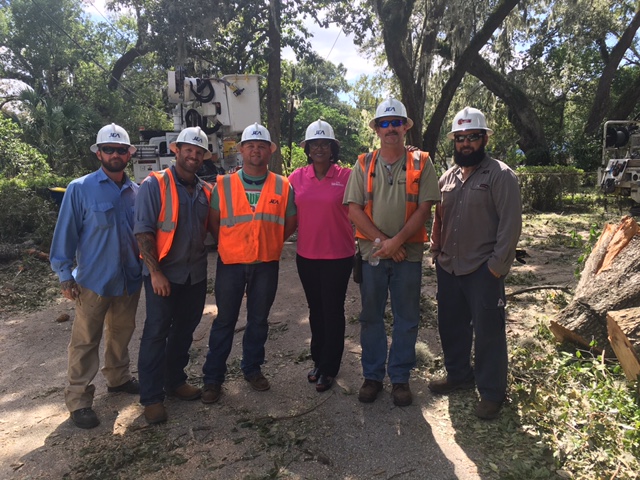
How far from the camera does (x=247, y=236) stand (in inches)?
142

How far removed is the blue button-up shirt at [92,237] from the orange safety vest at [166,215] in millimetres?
396

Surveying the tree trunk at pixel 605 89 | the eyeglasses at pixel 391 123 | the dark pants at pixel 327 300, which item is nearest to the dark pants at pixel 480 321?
the dark pants at pixel 327 300

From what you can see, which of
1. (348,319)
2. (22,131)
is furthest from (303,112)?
(348,319)

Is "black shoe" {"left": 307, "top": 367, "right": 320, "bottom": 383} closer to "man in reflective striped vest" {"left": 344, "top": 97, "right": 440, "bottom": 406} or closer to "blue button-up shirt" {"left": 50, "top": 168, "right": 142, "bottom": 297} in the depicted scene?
"man in reflective striped vest" {"left": 344, "top": 97, "right": 440, "bottom": 406}

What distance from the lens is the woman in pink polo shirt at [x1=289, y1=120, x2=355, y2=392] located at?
3660mm

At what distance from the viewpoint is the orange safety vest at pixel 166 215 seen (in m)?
3.41

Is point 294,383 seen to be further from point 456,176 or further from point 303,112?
point 303,112

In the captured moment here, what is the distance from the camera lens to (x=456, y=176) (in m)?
3.53

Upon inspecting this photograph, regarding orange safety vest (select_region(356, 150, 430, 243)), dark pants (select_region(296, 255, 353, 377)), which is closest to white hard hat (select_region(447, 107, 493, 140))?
orange safety vest (select_region(356, 150, 430, 243))

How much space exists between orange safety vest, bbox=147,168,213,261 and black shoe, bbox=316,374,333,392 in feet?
5.28

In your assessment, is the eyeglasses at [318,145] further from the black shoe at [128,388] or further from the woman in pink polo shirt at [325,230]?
the black shoe at [128,388]

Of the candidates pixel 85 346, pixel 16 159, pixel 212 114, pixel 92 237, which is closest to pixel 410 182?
pixel 92 237

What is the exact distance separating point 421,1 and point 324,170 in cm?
1047

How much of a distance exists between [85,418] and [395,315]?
2385 mm
